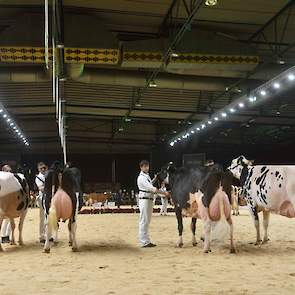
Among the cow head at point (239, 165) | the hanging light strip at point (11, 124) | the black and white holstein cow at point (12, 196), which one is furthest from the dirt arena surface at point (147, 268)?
the hanging light strip at point (11, 124)

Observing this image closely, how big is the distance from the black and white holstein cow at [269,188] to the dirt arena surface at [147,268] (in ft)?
2.65

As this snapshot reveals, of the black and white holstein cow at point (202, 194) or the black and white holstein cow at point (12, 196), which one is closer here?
the black and white holstein cow at point (202, 194)

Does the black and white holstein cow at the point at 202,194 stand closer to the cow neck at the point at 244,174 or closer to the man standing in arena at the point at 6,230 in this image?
the cow neck at the point at 244,174

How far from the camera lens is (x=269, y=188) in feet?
30.7

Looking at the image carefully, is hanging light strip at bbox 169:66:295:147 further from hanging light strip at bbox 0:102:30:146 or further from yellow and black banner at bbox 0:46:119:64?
hanging light strip at bbox 0:102:30:146

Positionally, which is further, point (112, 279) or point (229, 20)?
point (229, 20)

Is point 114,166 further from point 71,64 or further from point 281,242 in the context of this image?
point 281,242

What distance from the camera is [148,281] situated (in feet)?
21.1

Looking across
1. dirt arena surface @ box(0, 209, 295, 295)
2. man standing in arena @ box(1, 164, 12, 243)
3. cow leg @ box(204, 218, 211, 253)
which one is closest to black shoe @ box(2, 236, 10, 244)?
man standing in arena @ box(1, 164, 12, 243)

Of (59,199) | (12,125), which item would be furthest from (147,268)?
(12,125)

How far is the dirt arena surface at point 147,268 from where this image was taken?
601cm

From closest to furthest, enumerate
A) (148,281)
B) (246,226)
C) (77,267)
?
1. (148,281)
2. (77,267)
3. (246,226)

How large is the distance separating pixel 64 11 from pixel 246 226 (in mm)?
8024

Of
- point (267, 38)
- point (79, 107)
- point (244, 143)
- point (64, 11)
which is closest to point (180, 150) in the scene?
point (244, 143)
